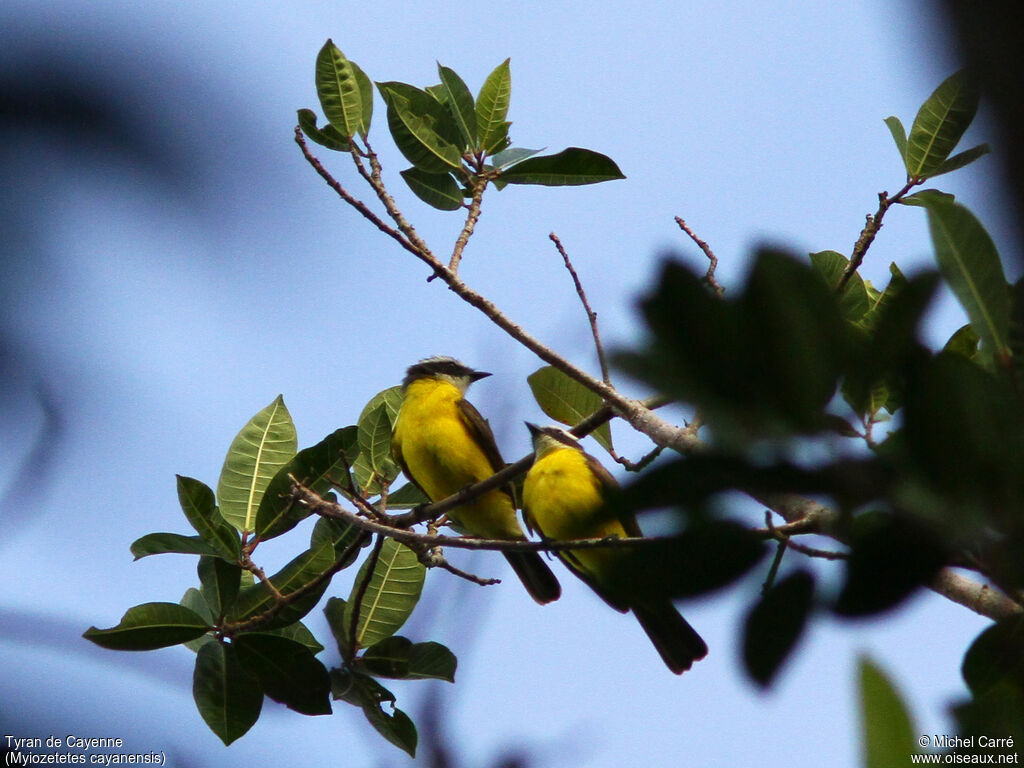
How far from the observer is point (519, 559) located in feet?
16.3

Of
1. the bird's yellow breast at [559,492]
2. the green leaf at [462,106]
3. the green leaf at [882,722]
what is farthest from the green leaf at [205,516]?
the green leaf at [882,722]

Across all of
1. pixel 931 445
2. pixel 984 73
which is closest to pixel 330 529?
pixel 931 445

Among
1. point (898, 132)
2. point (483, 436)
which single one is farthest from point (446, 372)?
point (898, 132)

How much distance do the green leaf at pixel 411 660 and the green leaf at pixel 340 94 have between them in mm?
2036

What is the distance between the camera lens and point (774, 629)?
122 cm

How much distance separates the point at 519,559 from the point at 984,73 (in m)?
4.52

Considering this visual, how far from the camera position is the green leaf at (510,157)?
4.20 metres

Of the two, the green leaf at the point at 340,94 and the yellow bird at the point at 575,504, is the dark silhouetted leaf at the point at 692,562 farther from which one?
the green leaf at the point at 340,94

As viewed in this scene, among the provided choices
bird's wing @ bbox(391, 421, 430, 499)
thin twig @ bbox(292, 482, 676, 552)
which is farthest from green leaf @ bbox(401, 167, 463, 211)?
thin twig @ bbox(292, 482, 676, 552)

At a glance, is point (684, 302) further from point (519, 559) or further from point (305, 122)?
point (519, 559)

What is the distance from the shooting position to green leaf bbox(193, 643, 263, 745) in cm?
370

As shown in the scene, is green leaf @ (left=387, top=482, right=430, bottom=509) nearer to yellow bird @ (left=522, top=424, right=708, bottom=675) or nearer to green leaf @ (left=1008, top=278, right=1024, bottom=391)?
yellow bird @ (left=522, top=424, right=708, bottom=675)

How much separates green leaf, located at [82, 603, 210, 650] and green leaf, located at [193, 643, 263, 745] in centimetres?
13

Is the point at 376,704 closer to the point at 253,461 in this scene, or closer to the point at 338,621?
the point at 338,621
